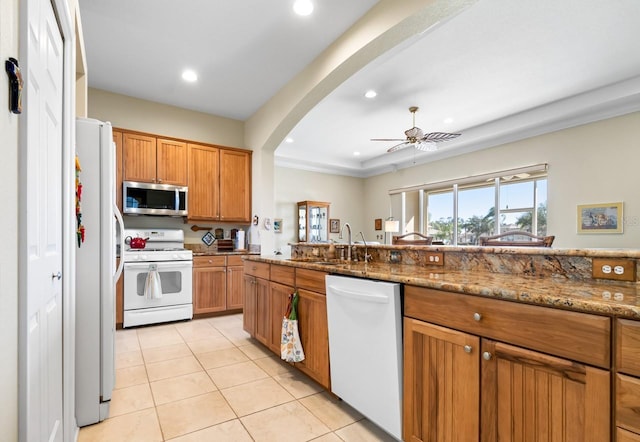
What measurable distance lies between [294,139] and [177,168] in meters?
2.50

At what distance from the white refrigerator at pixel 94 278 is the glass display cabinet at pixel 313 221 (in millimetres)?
5231

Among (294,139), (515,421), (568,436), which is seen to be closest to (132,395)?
(515,421)

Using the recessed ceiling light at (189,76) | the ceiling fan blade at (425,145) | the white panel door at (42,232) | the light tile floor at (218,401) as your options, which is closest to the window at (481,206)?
the ceiling fan blade at (425,145)

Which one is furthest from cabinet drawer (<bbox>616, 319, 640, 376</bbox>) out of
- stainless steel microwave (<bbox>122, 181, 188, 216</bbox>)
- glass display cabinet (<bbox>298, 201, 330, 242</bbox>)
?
glass display cabinet (<bbox>298, 201, 330, 242</bbox>)

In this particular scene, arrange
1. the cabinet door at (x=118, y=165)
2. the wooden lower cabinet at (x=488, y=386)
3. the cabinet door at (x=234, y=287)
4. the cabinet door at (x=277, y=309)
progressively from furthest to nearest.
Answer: the cabinet door at (x=234, y=287), the cabinet door at (x=118, y=165), the cabinet door at (x=277, y=309), the wooden lower cabinet at (x=488, y=386)

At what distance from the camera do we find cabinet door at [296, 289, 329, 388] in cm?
206

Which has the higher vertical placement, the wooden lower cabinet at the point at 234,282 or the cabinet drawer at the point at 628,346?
the cabinet drawer at the point at 628,346

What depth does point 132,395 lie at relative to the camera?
214cm

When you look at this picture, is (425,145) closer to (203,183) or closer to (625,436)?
(203,183)

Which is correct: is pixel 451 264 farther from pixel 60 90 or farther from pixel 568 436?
pixel 60 90

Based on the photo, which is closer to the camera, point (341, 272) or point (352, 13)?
point (341, 272)

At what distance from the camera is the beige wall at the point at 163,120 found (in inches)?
157

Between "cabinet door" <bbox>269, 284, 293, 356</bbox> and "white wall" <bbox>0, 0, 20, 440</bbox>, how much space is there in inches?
67.9

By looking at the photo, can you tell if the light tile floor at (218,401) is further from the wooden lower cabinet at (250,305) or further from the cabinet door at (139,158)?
the cabinet door at (139,158)
